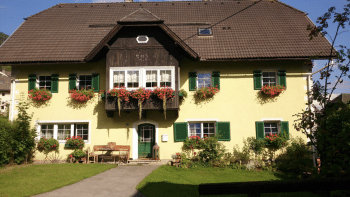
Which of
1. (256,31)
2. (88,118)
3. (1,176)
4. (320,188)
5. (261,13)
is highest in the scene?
(261,13)

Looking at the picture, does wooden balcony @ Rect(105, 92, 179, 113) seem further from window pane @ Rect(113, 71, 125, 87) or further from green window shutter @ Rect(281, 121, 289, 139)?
green window shutter @ Rect(281, 121, 289, 139)

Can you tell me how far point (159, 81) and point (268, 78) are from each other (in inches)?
217

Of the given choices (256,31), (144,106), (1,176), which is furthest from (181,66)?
(1,176)

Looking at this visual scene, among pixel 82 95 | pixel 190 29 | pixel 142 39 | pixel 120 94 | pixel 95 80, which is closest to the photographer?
pixel 120 94

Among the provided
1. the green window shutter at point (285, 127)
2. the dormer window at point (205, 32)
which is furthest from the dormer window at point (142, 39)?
the green window shutter at point (285, 127)

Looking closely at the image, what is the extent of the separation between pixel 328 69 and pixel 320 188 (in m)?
3.07

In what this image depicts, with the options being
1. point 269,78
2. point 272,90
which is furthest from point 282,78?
point 272,90

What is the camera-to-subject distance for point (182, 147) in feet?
41.7

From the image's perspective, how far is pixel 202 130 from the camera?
12961mm

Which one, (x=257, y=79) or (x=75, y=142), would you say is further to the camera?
(x=257, y=79)

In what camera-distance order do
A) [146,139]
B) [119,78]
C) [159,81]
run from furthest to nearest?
1. [146,139]
2. [119,78]
3. [159,81]

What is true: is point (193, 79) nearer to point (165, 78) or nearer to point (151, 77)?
point (165, 78)

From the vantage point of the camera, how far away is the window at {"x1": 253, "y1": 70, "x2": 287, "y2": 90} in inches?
511

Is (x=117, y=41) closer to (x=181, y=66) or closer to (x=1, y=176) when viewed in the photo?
(x=181, y=66)
